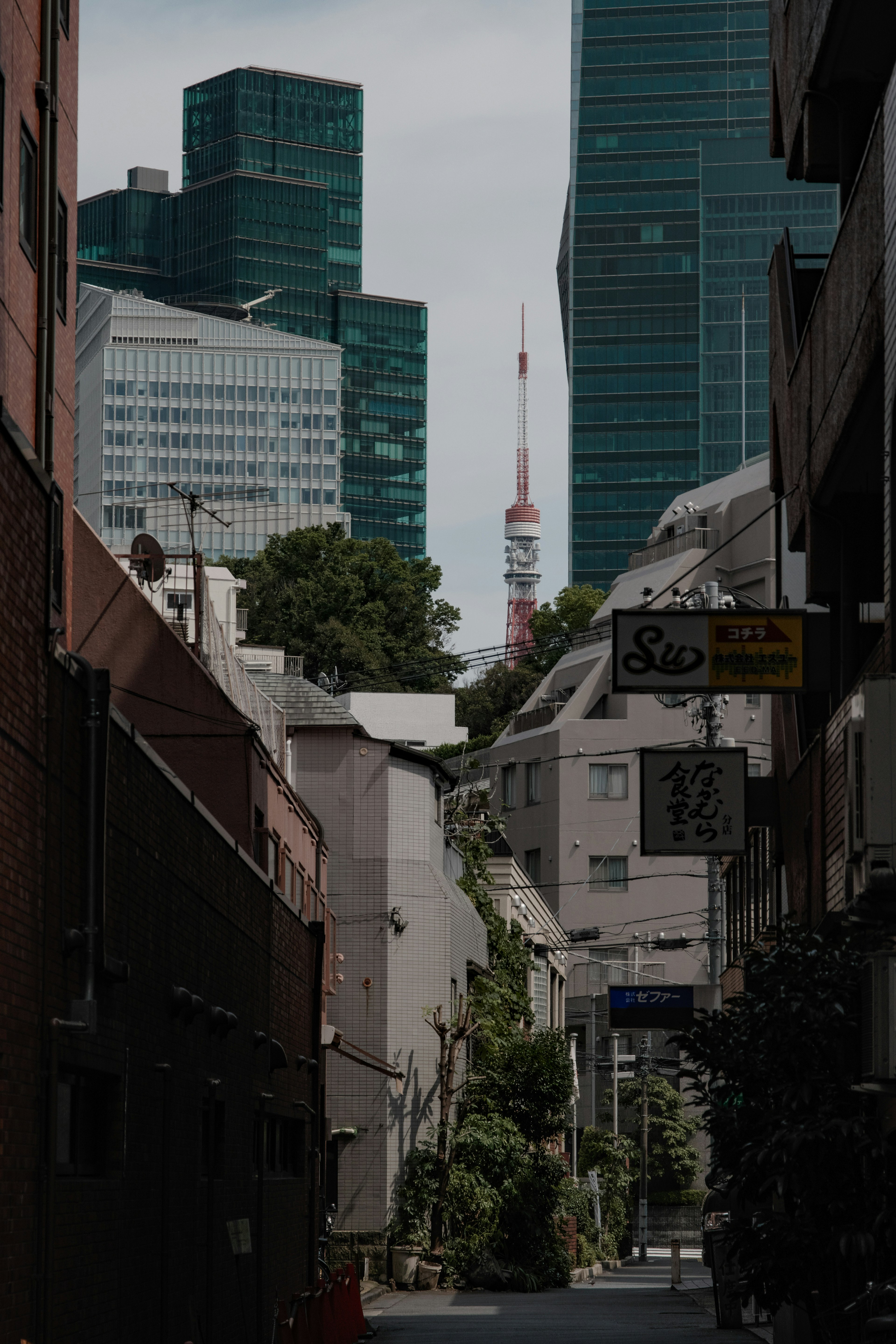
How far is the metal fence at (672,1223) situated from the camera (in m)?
73.9

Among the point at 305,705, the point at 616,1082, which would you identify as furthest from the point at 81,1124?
the point at 616,1082

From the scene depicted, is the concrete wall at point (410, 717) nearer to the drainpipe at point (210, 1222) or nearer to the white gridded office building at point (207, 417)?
the drainpipe at point (210, 1222)

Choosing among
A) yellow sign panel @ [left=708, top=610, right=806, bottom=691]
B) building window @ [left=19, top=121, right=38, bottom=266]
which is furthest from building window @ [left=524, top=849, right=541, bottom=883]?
yellow sign panel @ [left=708, top=610, right=806, bottom=691]

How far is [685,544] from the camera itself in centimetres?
9212

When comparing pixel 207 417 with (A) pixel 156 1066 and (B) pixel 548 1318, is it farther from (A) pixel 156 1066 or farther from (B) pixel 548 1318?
(A) pixel 156 1066

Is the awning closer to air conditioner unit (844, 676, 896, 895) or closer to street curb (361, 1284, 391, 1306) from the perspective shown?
street curb (361, 1284, 391, 1306)

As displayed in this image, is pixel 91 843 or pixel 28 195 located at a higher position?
pixel 28 195

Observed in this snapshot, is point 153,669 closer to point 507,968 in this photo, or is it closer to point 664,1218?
point 507,968

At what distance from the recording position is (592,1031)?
7550 cm

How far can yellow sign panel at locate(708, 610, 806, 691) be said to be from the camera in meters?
16.2

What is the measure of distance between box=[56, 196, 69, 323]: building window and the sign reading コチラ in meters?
8.56

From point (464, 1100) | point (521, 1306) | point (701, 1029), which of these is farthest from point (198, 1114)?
point (464, 1100)

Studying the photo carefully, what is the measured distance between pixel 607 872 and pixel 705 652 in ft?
216

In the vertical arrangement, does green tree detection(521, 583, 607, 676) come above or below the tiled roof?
above
